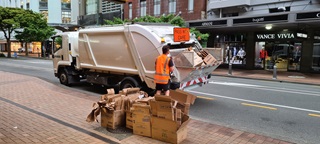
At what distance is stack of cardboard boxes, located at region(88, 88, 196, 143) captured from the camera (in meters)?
4.52

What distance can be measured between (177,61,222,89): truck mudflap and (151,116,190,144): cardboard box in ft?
9.46

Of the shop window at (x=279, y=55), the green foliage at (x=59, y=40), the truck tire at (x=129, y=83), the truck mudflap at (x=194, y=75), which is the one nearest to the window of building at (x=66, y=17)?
the shop window at (x=279, y=55)

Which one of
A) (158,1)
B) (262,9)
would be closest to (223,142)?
(262,9)

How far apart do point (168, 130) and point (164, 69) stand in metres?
2.28

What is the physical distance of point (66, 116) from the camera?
616cm

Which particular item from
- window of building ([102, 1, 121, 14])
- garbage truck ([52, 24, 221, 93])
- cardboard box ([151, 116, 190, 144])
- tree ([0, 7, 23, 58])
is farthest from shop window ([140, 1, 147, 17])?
cardboard box ([151, 116, 190, 144])

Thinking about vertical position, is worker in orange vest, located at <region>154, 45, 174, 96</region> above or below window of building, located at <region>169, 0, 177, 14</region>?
below

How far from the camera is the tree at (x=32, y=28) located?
35312 millimetres

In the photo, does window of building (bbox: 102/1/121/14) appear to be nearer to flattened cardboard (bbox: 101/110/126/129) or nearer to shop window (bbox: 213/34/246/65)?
shop window (bbox: 213/34/246/65)

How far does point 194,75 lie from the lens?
7.86 meters

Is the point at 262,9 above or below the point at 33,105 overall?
above

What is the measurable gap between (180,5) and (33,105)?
2322 centimetres

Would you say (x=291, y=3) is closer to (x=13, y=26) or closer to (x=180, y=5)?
(x=180, y=5)

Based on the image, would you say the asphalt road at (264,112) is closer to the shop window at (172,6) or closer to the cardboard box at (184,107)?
the cardboard box at (184,107)
